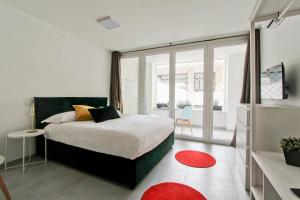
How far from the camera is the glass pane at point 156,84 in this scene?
4598mm

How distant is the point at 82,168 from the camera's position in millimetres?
2193

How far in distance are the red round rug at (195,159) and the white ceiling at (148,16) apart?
265cm

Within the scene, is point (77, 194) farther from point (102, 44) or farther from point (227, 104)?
point (227, 104)

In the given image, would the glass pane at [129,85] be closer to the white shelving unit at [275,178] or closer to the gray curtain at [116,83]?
the gray curtain at [116,83]

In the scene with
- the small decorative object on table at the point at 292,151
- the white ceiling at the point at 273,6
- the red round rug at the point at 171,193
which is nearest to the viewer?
the small decorative object on table at the point at 292,151

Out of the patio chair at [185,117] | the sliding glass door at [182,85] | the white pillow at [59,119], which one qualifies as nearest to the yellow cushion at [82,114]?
the white pillow at [59,119]

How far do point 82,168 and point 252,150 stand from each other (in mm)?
2315

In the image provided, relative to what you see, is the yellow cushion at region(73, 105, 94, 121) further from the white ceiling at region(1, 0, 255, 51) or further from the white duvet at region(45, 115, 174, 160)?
the white ceiling at region(1, 0, 255, 51)

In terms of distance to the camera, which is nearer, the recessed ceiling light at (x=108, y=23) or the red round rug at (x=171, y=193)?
the red round rug at (x=171, y=193)

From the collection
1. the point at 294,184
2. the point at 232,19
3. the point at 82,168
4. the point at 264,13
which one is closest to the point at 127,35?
the point at 232,19

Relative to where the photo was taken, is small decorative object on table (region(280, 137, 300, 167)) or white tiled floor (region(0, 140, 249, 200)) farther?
white tiled floor (region(0, 140, 249, 200))

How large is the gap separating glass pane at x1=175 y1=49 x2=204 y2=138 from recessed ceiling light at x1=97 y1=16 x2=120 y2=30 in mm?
1956

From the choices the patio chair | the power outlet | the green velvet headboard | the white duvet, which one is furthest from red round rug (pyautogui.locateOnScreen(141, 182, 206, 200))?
the power outlet

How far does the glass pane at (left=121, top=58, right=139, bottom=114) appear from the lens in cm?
475
